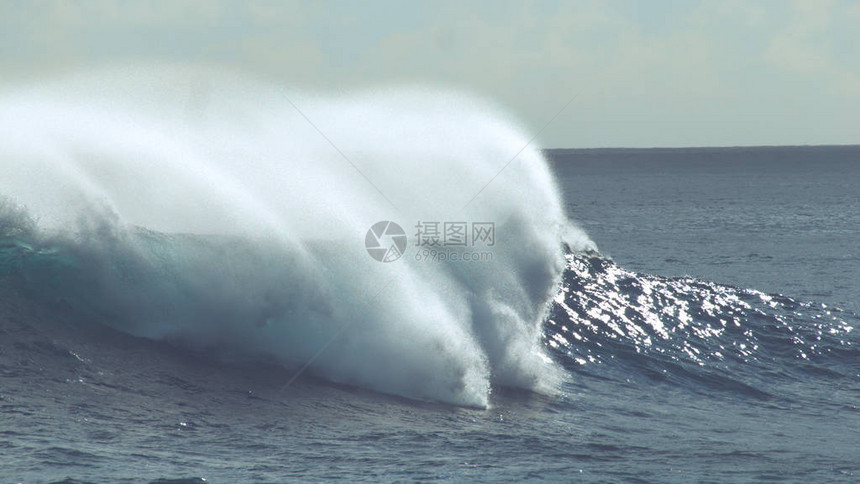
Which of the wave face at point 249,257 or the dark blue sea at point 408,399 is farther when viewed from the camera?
the wave face at point 249,257

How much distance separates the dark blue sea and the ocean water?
49 mm

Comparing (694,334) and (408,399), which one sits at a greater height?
A: (694,334)

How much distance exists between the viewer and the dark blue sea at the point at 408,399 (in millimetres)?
10562

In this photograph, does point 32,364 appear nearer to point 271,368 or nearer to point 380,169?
point 271,368

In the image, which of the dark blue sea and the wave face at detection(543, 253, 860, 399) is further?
the wave face at detection(543, 253, 860, 399)

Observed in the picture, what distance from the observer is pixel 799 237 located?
45469mm

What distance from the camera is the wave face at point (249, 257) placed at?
14.5 meters

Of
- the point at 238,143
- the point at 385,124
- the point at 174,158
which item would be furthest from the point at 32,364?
the point at 385,124

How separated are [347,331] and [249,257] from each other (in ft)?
6.73

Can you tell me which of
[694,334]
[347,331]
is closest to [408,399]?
[347,331]

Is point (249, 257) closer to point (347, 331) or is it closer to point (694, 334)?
point (347, 331)

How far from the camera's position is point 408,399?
44.5 ft

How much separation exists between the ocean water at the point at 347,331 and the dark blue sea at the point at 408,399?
0.05 metres

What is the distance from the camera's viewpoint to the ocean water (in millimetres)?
11109
